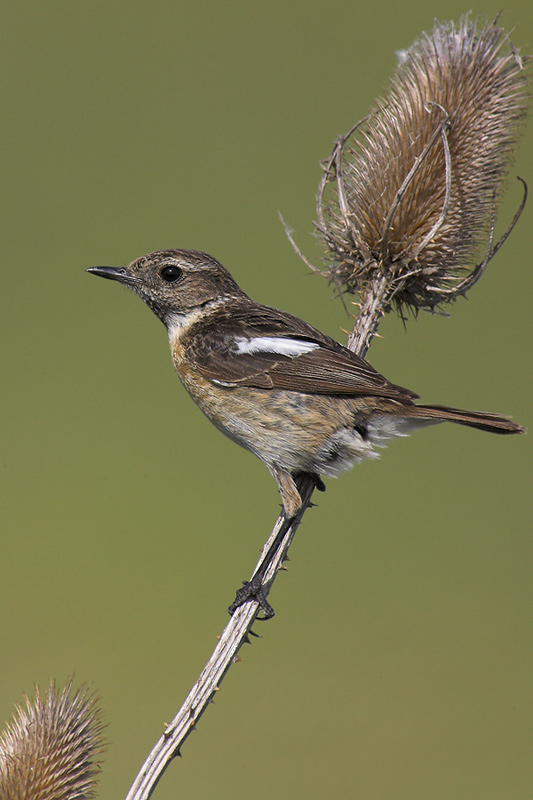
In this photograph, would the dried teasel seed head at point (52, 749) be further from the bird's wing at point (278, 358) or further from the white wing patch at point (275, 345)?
the white wing patch at point (275, 345)

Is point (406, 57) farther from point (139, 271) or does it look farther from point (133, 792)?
point (133, 792)

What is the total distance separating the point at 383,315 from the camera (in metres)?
4.07

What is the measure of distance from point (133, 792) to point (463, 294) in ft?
9.57

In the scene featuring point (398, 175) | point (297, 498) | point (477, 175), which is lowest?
point (297, 498)

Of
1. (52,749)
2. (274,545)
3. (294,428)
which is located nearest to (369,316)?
(294,428)

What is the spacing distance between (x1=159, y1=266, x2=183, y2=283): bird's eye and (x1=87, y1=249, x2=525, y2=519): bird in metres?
0.38

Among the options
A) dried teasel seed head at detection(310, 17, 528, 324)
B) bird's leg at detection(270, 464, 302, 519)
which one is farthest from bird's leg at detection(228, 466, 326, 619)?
dried teasel seed head at detection(310, 17, 528, 324)

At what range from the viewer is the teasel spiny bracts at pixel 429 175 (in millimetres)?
4090

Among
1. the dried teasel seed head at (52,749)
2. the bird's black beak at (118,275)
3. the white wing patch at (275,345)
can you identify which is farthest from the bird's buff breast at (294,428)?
the dried teasel seed head at (52,749)

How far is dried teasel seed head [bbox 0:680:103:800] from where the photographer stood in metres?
2.49

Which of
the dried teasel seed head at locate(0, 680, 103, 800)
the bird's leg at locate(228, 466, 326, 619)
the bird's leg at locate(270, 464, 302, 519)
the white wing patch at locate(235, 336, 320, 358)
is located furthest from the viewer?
the white wing patch at locate(235, 336, 320, 358)

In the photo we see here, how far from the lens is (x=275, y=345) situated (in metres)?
4.04

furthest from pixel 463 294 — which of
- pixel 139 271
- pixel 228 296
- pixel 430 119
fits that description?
pixel 139 271

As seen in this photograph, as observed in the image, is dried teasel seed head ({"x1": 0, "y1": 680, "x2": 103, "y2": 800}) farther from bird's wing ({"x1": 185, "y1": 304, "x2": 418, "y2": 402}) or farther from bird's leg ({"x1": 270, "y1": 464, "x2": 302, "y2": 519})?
bird's wing ({"x1": 185, "y1": 304, "x2": 418, "y2": 402})
